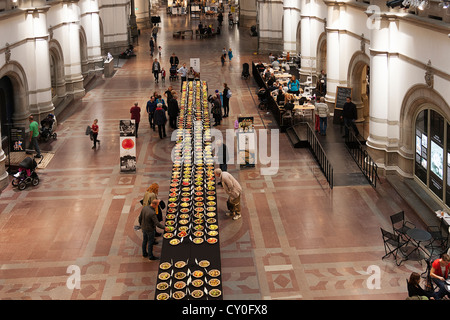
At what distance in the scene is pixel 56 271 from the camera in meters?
12.6

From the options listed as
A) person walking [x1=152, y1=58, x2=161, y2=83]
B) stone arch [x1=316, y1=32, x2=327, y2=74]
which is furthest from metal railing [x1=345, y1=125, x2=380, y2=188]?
person walking [x1=152, y1=58, x2=161, y2=83]

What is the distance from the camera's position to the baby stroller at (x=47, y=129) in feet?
73.5

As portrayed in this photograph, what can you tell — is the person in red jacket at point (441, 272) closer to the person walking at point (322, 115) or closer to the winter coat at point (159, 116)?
the person walking at point (322, 115)

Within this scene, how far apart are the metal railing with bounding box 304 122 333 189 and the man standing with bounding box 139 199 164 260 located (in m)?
6.45

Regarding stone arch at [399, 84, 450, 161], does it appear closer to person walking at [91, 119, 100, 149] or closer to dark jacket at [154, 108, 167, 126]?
dark jacket at [154, 108, 167, 126]

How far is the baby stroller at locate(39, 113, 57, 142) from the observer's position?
22406mm

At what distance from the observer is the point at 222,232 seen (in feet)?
47.8

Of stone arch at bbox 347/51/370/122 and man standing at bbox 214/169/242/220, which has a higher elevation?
stone arch at bbox 347/51/370/122

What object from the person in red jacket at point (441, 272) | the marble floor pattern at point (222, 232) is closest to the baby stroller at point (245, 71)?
the marble floor pattern at point (222, 232)

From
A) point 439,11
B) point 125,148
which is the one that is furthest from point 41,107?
point 439,11

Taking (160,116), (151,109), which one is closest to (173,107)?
(151,109)

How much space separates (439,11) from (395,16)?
272 cm

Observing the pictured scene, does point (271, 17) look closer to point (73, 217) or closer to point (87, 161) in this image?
point (87, 161)

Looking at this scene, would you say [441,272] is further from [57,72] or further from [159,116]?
[57,72]
